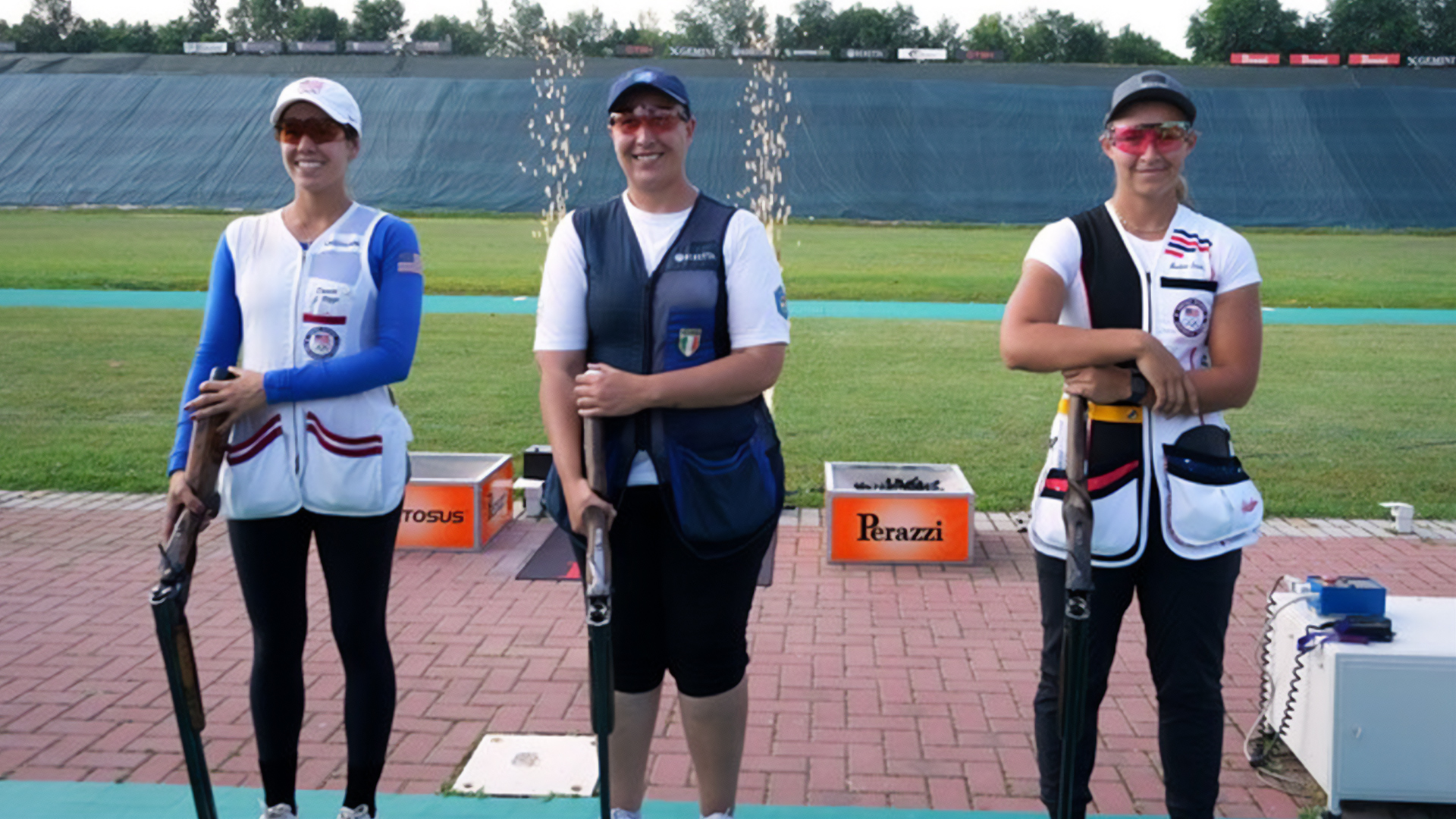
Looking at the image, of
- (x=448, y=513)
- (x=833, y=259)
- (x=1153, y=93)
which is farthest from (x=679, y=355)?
(x=833, y=259)

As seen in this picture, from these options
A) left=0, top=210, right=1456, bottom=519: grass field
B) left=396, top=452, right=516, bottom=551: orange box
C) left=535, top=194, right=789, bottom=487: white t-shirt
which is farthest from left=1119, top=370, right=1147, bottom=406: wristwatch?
left=0, top=210, right=1456, bottom=519: grass field

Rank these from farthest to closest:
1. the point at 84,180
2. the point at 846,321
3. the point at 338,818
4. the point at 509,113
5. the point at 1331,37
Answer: the point at 1331,37
the point at 509,113
the point at 84,180
the point at 846,321
the point at 338,818

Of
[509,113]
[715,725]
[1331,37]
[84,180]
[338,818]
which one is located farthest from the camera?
[1331,37]

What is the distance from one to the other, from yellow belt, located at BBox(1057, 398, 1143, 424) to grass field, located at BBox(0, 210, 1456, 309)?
54.0 ft

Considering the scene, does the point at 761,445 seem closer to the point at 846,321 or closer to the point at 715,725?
the point at 715,725

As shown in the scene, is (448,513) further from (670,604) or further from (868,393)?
(868,393)

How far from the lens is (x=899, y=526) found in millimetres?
6434

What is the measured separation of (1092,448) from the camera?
3059mm

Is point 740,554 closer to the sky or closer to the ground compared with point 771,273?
closer to the ground

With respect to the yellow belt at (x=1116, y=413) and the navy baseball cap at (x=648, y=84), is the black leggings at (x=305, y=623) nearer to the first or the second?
the navy baseball cap at (x=648, y=84)

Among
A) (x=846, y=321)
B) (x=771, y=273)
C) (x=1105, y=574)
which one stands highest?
(x=771, y=273)

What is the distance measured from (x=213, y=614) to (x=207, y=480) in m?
2.65

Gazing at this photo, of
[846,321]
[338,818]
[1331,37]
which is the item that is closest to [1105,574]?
[338,818]

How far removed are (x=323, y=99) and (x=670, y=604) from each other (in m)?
1.48
